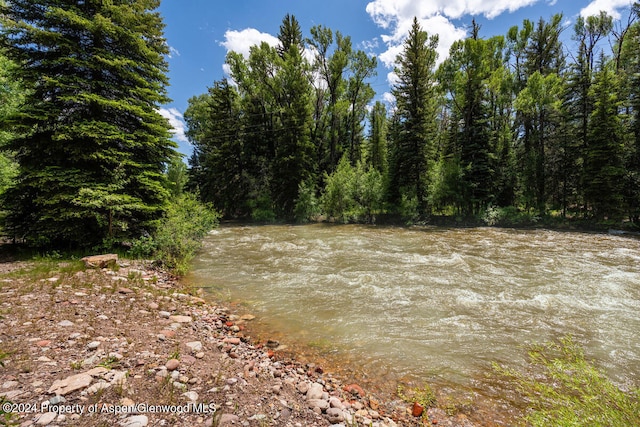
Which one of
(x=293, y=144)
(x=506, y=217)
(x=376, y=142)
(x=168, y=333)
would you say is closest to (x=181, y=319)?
(x=168, y=333)

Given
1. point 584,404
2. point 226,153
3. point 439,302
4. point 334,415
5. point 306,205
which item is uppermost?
point 226,153

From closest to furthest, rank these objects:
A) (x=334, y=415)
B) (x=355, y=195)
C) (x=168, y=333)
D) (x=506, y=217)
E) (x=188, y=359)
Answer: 1. (x=334, y=415)
2. (x=188, y=359)
3. (x=168, y=333)
4. (x=506, y=217)
5. (x=355, y=195)

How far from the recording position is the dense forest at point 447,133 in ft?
61.6

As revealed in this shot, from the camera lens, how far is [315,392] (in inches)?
119

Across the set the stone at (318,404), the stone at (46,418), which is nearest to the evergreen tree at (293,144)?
the stone at (318,404)

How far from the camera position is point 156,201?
28.8 feet

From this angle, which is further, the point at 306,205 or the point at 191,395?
the point at 306,205

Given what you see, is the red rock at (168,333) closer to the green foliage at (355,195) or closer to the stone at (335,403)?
the stone at (335,403)

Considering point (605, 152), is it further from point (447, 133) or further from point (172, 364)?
point (172, 364)

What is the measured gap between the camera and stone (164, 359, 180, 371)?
2.94m

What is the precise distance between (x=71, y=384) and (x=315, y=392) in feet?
7.79

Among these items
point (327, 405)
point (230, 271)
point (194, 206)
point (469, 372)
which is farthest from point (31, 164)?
point (469, 372)

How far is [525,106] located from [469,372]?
1079 inches

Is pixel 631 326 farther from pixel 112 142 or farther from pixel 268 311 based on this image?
pixel 112 142
